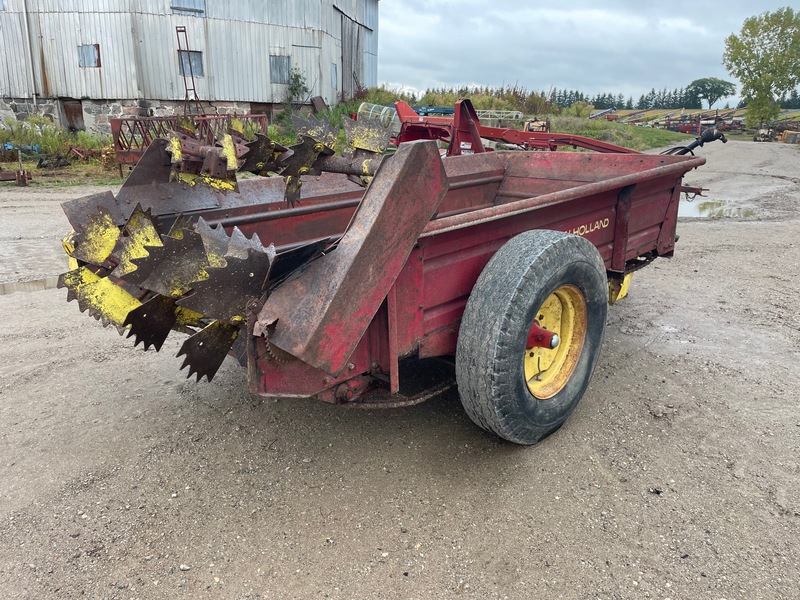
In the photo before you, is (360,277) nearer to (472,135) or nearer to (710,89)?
(472,135)

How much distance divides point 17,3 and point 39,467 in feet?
60.9

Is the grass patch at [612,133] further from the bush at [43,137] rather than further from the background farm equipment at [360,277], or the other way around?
the background farm equipment at [360,277]

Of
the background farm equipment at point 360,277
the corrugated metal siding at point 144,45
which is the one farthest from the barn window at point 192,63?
the background farm equipment at point 360,277

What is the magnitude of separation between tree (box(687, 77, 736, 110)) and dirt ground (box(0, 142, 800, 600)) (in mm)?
58440

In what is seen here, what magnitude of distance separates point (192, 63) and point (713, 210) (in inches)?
565

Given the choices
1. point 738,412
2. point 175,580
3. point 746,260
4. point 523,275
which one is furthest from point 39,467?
point 746,260

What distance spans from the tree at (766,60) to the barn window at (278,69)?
30284 mm

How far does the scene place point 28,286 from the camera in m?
5.26

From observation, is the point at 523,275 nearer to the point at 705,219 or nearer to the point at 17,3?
the point at 705,219

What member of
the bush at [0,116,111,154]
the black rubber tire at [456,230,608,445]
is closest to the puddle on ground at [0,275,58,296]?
the black rubber tire at [456,230,608,445]

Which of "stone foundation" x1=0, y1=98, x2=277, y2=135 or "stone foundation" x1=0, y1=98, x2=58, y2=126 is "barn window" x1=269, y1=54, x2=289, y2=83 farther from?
"stone foundation" x1=0, y1=98, x2=58, y2=126

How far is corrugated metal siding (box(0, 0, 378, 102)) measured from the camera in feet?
53.7

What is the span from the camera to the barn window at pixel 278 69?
18.5 meters

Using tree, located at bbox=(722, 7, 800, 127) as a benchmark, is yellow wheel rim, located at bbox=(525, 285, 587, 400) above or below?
below
